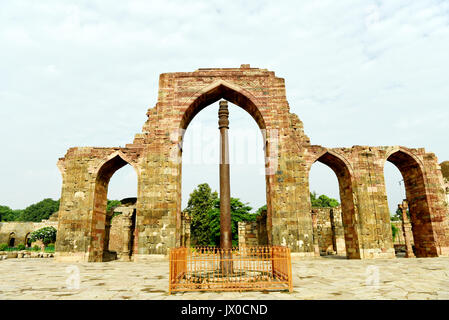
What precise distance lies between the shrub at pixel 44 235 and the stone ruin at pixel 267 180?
20066 millimetres

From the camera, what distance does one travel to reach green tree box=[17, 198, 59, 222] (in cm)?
6881

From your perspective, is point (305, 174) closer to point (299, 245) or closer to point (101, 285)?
point (299, 245)

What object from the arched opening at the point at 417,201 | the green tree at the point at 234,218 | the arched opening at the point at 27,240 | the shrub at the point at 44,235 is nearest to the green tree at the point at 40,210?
the arched opening at the point at 27,240

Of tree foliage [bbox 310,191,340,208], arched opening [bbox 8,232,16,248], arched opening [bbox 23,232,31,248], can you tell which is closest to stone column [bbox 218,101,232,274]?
arched opening [bbox 23,232,31,248]

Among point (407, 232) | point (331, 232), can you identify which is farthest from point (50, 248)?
point (407, 232)

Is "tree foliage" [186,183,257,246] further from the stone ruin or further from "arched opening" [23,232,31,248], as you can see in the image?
"arched opening" [23,232,31,248]

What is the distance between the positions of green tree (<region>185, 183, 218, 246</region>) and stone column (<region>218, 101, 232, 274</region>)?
24.1 m

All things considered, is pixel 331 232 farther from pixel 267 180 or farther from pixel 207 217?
pixel 207 217

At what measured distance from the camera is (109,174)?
15164mm

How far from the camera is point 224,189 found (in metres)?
7.50

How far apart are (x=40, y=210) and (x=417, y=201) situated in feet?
268

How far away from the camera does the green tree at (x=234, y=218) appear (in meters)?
30.1

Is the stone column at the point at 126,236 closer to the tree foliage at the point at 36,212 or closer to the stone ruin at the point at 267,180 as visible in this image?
the stone ruin at the point at 267,180
